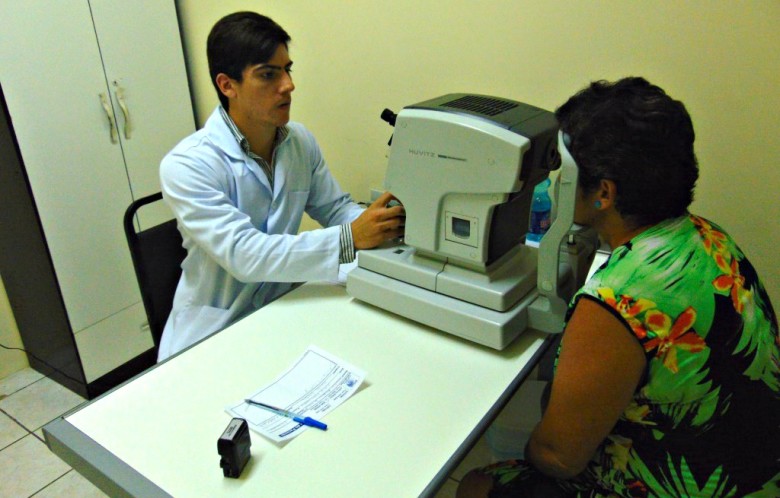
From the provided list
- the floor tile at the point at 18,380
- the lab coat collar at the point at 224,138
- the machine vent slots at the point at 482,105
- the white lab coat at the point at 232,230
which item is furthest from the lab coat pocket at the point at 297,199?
the floor tile at the point at 18,380

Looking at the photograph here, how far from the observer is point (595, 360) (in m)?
0.89

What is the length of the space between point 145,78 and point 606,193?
1.99 m

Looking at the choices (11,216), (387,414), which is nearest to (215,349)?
(387,414)

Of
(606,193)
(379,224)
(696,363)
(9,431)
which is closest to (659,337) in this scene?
(696,363)

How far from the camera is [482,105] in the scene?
113 centimetres

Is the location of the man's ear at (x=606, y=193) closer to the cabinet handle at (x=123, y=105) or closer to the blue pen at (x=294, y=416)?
the blue pen at (x=294, y=416)

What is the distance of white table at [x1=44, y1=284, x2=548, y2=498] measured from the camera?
2.86 feet

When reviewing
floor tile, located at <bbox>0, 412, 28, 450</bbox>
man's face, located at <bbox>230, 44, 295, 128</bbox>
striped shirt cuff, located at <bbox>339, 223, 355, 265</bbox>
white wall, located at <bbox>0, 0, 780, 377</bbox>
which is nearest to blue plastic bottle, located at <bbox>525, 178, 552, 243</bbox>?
white wall, located at <bbox>0, 0, 780, 377</bbox>

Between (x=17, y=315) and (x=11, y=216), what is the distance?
1.76ft

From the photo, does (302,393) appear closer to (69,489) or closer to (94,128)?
(69,489)

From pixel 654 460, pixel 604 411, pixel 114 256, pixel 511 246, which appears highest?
pixel 511 246

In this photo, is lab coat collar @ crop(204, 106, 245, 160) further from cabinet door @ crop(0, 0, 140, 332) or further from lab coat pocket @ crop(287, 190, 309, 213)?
cabinet door @ crop(0, 0, 140, 332)

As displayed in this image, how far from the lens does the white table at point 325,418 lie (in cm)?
87

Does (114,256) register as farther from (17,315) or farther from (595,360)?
(595,360)
